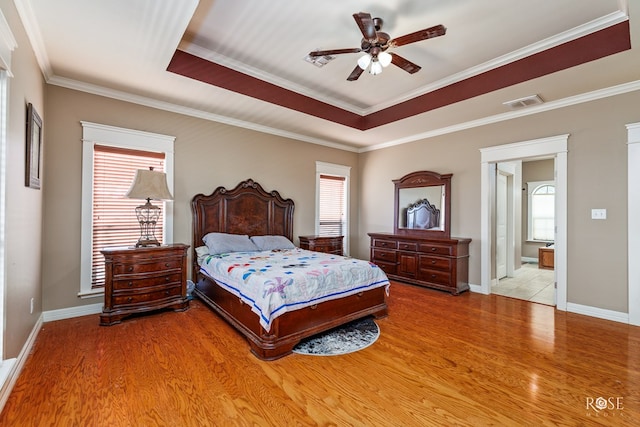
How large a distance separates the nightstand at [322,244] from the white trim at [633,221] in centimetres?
381

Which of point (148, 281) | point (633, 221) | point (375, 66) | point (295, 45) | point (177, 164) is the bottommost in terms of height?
point (148, 281)

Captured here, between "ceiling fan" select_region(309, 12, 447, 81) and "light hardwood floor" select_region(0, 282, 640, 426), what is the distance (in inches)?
101

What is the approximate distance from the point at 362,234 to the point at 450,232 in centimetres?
193

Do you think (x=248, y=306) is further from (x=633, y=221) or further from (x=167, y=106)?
(x=633, y=221)

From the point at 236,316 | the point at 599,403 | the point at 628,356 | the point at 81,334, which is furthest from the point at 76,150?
the point at 628,356

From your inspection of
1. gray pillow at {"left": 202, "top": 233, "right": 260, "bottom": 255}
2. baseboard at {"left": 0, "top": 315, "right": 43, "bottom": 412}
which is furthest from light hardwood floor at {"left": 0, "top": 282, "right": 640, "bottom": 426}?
gray pillow at {"left": 202, "top": 233, "right": 260, "bottom": 255}

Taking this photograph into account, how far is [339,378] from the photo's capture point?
2.15 meters

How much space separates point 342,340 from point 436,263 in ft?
7.84

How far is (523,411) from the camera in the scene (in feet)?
5.92

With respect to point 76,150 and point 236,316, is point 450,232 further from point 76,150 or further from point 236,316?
point 76,150

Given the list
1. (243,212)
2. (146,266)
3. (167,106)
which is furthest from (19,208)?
(243,212)

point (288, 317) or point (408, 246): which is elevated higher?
point (408, 246)

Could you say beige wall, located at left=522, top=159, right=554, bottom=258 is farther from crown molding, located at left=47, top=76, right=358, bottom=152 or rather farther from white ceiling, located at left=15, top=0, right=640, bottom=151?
crown molding, located at left=47, top=76, right=358, bottom=152

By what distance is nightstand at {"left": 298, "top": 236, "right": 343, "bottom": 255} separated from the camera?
507cm
